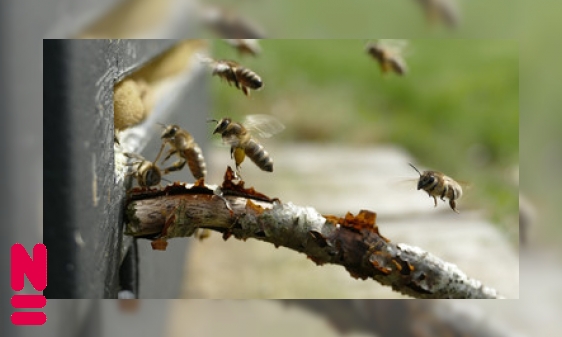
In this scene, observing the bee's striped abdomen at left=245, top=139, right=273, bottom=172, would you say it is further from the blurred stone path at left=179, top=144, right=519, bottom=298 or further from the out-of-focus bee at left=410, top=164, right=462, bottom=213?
the blurred stone path at left=179, top=144, right=519, bottom=298

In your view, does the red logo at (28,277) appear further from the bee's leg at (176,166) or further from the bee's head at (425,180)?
the bee's head at (425,180)

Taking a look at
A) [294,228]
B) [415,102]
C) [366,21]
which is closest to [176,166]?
[294,228]

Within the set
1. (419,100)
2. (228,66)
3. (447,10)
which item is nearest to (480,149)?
(419,100)

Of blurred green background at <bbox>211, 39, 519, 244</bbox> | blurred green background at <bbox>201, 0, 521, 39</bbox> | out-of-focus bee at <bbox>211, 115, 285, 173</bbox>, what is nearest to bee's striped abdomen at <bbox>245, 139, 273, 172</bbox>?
out-of-focus bee at <bbox>211, 115, 285, 173</bbox>

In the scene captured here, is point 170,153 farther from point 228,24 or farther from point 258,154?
point 228,24

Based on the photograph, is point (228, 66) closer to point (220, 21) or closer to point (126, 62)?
point (126, 62)

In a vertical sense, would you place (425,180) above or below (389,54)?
below

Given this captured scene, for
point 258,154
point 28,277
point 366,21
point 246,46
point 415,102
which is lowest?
point 28,277

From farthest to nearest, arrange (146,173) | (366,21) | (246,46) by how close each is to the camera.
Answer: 1. (366,21)
2. (246,46)
3. (146,173)

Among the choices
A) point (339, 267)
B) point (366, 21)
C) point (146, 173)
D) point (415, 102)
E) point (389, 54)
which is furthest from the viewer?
point (415, 102)
